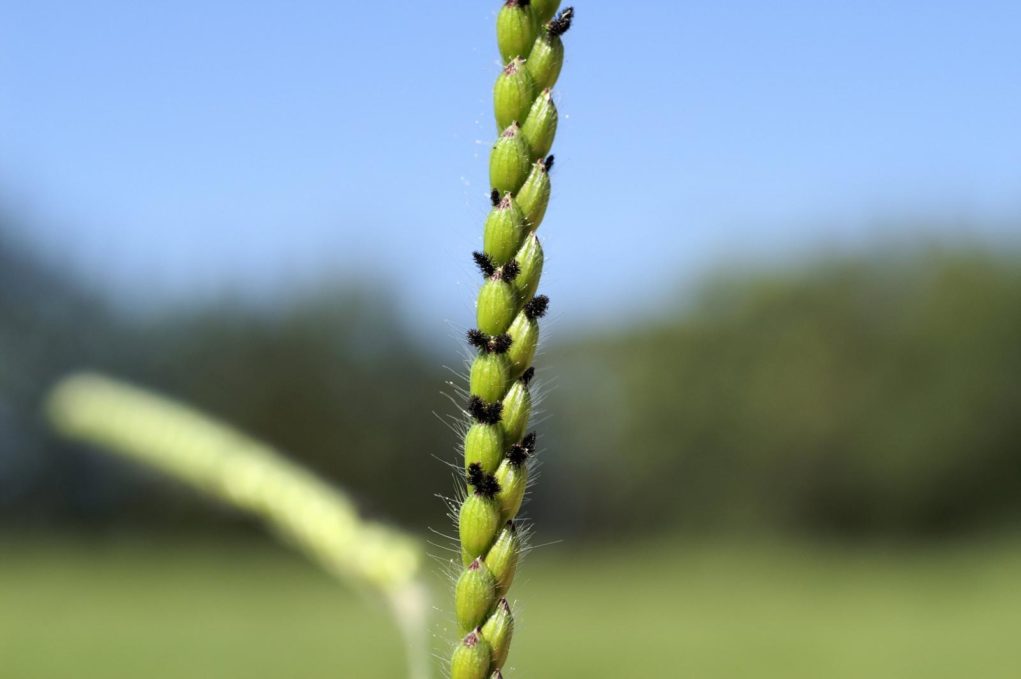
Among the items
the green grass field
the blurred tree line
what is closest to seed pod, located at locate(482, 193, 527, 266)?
the green grass field

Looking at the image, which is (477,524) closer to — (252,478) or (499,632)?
(499,632)

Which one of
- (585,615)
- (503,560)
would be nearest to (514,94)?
(503,560)

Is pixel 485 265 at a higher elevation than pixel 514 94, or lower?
lower

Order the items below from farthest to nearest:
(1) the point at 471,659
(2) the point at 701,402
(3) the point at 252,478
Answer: (2) the point at 701,402 → (3) the point at 252,478 → (1) the point at 471,659

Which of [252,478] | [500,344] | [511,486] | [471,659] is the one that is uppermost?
[500,344]

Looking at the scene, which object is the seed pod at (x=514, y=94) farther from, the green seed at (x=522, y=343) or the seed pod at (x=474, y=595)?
the seed pod at (x=474, y=595)

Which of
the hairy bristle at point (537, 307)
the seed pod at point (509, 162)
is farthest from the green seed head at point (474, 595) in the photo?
the seed pod at point (509, 162)
